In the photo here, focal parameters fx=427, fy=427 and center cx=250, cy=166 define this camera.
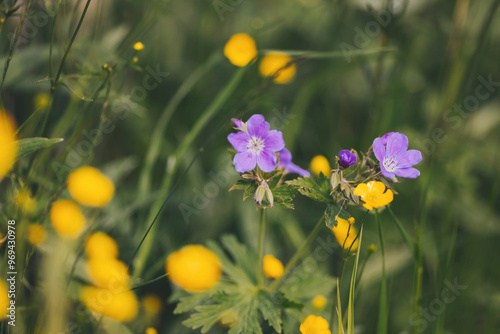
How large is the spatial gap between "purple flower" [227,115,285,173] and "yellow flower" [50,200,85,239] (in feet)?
2.74

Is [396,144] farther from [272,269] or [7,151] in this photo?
[7,151]

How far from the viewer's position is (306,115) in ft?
9.25

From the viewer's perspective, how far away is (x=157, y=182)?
2.49 metres

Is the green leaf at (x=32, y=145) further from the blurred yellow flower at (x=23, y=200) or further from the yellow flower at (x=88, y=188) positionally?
the yellow flower at (x=88, y=188)

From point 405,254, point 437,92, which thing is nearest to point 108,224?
point 405,254

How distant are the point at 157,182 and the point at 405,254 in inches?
55.9

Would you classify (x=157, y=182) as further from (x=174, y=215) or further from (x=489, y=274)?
(x=489, y=274)

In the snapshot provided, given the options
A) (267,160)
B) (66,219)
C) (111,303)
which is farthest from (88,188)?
(267,160)

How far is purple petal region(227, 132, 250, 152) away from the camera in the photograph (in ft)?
3.90

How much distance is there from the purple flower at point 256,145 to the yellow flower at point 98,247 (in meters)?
0.83

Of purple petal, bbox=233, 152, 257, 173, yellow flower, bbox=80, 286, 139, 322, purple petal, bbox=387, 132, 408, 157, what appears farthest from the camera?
yellow flower, bbox=80, 286, 139, 322

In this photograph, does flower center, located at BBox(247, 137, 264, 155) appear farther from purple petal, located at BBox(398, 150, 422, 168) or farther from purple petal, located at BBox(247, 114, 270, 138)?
purple petal, located at BBox(398, 150, 422, 168)

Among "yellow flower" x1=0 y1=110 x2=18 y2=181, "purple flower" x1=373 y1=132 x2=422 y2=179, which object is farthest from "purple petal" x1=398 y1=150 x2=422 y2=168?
"yellow flower" x1=0 y1=110 x2=18 y2=181

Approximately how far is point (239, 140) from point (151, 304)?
1.00m
